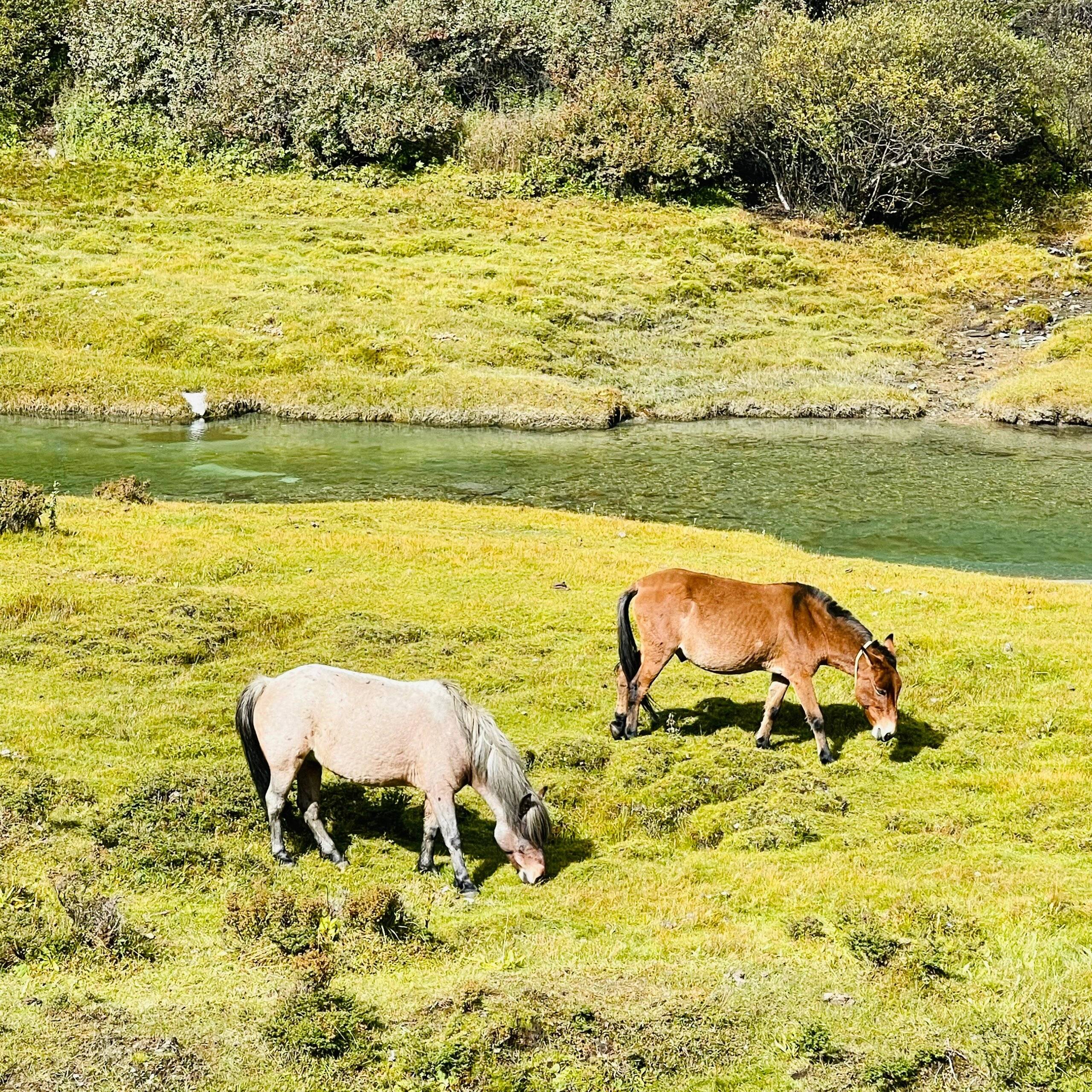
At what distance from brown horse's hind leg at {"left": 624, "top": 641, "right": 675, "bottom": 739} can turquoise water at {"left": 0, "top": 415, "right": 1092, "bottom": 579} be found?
16.9 metres

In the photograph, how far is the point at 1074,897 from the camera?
10.8 meters

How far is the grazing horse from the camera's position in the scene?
10922 mm

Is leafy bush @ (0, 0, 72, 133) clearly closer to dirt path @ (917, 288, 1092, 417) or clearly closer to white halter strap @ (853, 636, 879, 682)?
dirt path @ (917, 288, 1092, 417)

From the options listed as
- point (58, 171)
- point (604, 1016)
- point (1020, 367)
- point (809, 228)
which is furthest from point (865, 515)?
point (58, 171)

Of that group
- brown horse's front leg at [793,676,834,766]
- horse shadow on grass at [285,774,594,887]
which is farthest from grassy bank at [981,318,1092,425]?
horse shadow on grass at [285,774,594,887]

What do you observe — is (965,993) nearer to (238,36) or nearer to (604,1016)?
(604,1016)

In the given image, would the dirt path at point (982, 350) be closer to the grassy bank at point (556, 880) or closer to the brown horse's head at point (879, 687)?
the grassy bank at point (556, 880)

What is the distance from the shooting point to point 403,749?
36.1ft

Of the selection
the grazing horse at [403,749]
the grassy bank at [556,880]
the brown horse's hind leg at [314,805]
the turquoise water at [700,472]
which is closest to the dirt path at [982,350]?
the turquoise water at [700,472]

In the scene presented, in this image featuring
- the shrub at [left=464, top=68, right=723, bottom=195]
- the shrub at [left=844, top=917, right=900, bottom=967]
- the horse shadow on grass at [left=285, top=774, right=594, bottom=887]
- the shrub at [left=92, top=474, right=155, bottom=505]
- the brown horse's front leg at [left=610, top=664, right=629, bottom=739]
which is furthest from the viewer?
the shrub at [left=464, top=68, right=723, bottom=195]

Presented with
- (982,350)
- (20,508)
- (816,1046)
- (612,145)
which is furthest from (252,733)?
(612,145)

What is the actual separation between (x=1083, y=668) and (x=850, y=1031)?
11303mm

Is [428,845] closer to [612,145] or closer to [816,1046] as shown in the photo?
[816,1046]

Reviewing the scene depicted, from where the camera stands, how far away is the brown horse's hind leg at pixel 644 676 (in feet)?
48.4
